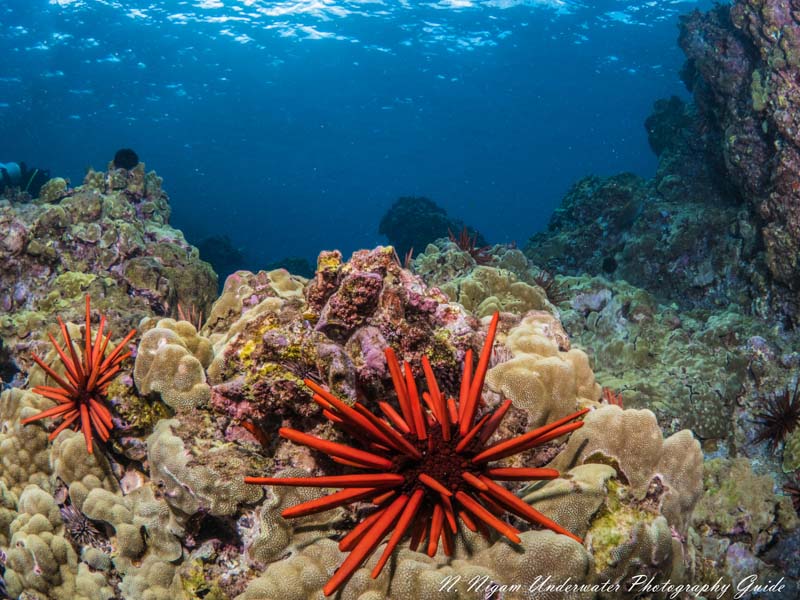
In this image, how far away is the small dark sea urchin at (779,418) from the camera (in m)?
6.46

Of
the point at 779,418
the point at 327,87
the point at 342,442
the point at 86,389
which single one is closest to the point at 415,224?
the point at 779,418

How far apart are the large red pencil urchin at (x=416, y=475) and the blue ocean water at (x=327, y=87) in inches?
570

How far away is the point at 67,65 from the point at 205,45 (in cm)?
1271

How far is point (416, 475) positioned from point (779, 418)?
6.72 m

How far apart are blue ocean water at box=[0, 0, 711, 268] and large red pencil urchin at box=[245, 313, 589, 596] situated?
14475 mm

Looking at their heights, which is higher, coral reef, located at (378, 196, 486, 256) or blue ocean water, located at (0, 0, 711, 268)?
blue ocean water, located at (0, 0, 711, 268)

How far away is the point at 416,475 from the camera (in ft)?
7.52

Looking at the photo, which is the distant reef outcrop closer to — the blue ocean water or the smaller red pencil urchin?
the smaller red pencil urchin

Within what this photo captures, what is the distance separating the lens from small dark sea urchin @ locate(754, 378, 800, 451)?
646 centimetres

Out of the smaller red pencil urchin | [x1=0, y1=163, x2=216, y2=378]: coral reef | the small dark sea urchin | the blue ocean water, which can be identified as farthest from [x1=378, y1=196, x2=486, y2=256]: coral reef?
the smaller red pencil urchin

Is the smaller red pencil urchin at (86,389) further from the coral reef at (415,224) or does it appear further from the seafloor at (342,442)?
the coral reef at (415,224)

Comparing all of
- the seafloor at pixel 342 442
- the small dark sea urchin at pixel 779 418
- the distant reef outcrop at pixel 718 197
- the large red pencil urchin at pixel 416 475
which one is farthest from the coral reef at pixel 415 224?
the large red pencil urchin at pixel 416 475

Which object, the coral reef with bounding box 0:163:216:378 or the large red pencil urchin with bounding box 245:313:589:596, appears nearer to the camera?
the large red pencil urchin with bounding box 245:313:589:596

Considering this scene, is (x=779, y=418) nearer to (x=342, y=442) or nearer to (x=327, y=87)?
(x=342, y=442)
